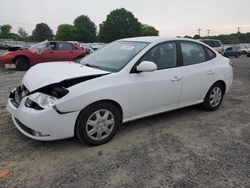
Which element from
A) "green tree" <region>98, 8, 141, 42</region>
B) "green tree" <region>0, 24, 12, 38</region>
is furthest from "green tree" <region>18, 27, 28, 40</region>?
"green tree" <region>98, 8, 141, 42</region>

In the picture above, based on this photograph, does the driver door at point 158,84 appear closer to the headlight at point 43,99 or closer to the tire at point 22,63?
the headlight at point 43,99

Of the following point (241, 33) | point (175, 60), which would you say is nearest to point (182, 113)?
point (175, 60)

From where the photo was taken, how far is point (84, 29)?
92938mm

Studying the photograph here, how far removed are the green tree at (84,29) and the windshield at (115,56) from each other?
291 ft

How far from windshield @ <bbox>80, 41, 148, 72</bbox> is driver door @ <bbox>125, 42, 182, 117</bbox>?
0.71 feet

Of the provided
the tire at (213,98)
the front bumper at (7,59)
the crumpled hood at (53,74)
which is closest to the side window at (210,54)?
the tire at (213,98)

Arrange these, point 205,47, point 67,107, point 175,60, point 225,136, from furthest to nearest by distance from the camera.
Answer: point 205,47
point 175,60
point 225,136
point 67,107

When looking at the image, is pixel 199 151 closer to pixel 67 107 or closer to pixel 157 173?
pixel 157 173

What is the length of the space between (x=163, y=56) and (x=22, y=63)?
33.1ft

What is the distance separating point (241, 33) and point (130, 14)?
1539 inches

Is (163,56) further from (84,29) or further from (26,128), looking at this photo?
(84,29)

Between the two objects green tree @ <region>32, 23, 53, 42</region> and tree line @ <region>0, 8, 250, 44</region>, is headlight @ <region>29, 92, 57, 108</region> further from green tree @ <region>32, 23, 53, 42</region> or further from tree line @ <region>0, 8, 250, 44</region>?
green tree @ <region>32, 23, 53, 42</region>

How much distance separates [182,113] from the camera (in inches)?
223

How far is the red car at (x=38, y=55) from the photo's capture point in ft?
42.9
